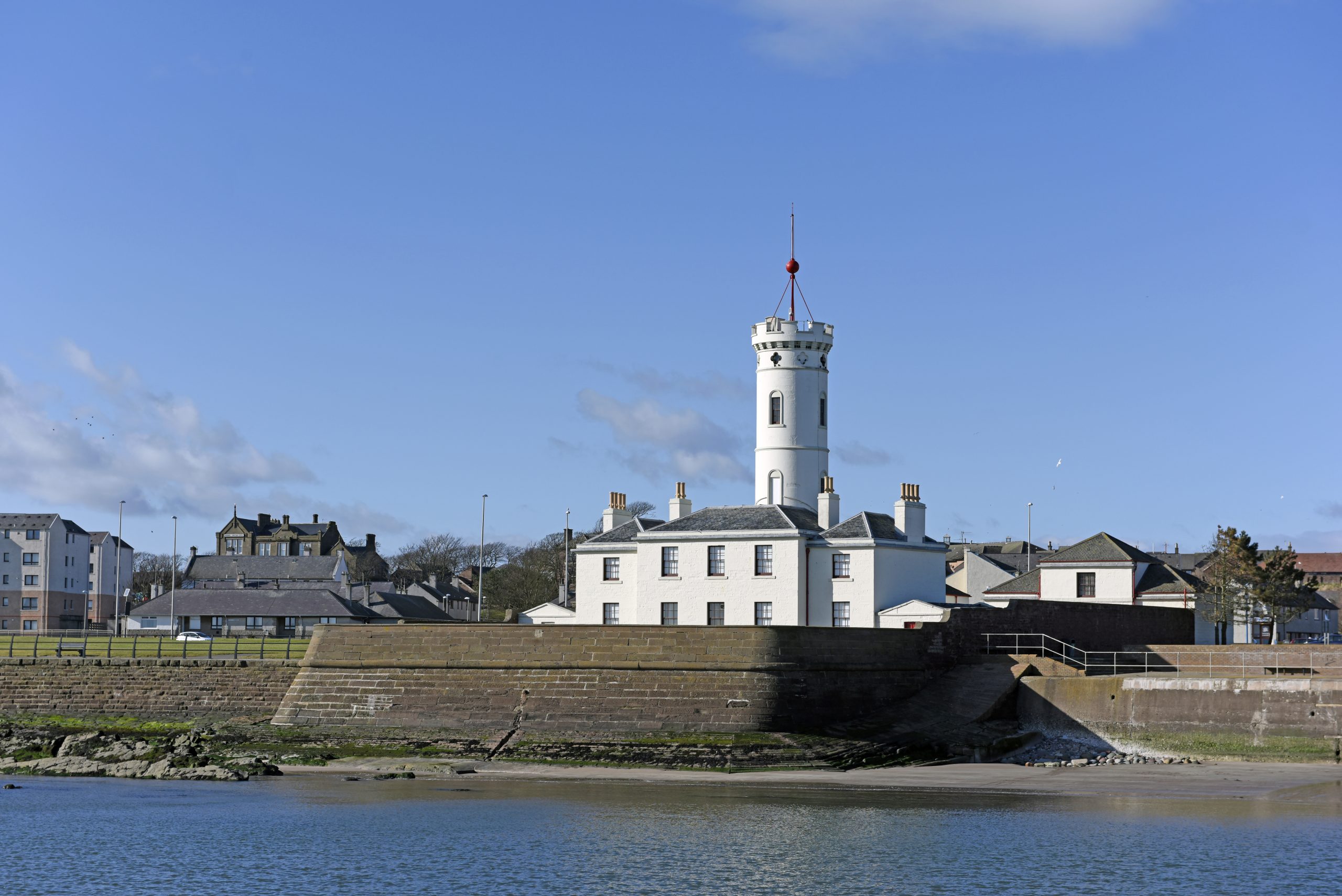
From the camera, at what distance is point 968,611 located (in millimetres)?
45062

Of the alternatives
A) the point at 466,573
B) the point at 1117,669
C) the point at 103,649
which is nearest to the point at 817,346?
the point at 1117,669

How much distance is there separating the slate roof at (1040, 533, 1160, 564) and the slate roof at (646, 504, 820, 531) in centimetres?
1095

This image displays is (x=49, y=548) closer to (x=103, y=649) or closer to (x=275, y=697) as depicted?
(x=103, y=649)

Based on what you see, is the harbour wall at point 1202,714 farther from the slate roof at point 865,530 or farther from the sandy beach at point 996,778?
the slate roof at point 865,530

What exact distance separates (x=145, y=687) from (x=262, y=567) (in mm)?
62187

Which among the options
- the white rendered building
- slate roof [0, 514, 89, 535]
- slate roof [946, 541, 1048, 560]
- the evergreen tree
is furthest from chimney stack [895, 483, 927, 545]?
slate roof [0, 514, 89, 535]

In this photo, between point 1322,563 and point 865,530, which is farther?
point 1322,563

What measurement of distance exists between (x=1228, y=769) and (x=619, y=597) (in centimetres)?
1992

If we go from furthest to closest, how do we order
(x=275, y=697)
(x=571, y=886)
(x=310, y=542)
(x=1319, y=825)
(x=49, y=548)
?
(x=310, y=542)
(x=49, y=548)
(x=275, y=697)
(x=1319, y=825)
(x=571, y=886)

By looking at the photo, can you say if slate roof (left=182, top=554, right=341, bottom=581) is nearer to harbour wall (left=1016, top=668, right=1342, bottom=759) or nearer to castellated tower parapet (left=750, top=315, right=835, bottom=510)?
castellated tower parapet (left=750, top=315, right=835, bottom=510)

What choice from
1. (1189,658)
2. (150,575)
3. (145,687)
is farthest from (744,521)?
(150,575)

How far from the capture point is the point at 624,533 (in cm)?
5159

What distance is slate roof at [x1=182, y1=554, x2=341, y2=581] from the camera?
346 feet

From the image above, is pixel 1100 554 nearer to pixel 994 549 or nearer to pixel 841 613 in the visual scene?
pixel 841 613
